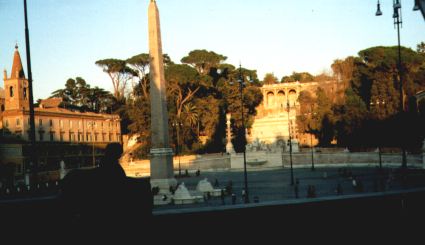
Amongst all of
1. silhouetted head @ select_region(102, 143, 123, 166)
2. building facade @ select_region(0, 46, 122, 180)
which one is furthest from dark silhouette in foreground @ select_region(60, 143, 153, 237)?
building facade @ select_region(0, 46, 122, 180)

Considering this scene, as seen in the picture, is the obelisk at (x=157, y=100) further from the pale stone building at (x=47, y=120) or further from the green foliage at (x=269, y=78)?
the green foliage at (x=269, y=78)

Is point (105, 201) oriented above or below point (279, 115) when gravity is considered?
below

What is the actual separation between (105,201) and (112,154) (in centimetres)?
43

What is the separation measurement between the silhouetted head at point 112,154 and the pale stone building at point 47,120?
2363 inches

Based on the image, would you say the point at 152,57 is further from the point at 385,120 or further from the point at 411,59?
the point at 411,59

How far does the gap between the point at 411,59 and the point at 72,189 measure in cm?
6642

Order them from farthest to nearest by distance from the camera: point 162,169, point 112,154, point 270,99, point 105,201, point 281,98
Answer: point 270,99
point 281,98
point 162,169
point 112,154
point 105,201

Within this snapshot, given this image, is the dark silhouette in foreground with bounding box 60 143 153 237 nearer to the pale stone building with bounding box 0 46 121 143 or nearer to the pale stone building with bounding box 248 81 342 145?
the pale stone building with bounding box 248 81 342 145

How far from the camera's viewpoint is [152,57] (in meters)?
27.9

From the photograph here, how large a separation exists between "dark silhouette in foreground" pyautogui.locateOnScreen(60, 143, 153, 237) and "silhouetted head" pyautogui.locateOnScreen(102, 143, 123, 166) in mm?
84

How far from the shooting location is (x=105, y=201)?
340 centimetres

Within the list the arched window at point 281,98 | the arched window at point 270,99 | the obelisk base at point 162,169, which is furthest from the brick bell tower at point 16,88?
the arched window at point 281,98

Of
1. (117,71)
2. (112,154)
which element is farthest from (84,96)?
(112,154)

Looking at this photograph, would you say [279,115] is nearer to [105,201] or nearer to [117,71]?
[117,71]
